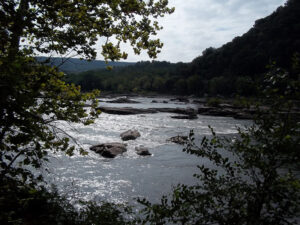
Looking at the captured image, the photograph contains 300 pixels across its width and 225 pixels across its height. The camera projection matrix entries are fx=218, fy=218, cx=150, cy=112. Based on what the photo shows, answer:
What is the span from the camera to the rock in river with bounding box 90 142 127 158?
58.3ft

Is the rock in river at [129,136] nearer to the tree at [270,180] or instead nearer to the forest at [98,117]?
the forest at [98,117]

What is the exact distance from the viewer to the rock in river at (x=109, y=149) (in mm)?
17781

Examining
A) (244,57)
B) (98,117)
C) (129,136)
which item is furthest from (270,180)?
(244,57)

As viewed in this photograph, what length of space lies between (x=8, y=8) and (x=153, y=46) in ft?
9.38

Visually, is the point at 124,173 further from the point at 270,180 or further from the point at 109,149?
the point at 270,180

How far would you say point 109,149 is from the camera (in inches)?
720

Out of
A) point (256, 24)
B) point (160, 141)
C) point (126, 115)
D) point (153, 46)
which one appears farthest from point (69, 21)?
point (256, 24)

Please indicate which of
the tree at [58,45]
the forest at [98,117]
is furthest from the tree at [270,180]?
the tree at [58,45]

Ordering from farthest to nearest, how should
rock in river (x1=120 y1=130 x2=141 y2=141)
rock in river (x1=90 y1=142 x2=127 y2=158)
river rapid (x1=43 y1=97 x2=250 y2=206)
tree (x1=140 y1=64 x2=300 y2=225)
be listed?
rock in river (x1=120 y1=130 x2=141 y2=141)
rock in river (x1=90 y1=142 x2=127 y2=158)
river rapid (x1=43 y1=97 x2=250 y2=206)
tree (x1=140 y1=64 x2=300 y2=225)

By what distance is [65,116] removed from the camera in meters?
4.34

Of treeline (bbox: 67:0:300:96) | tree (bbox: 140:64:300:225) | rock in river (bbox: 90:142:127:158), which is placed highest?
treeline (bbox: 67:0:300:96)

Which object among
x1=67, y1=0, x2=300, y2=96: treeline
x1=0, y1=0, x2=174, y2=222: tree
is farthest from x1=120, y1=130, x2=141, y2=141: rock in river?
x1=67, y1=0, x2=300, y2=96: treeline

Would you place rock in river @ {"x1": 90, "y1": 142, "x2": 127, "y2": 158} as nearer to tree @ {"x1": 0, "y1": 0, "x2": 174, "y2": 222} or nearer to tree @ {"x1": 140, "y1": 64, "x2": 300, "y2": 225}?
tree @ {"x1": 0, "y1": 0, "x2": 174, "y2": 222}

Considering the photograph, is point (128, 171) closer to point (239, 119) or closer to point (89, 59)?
point (89, 59)
